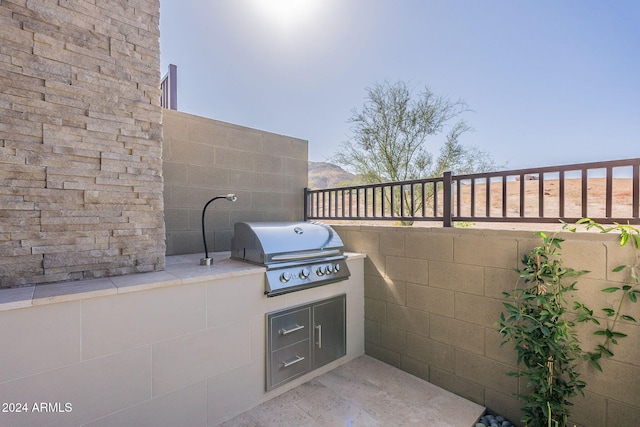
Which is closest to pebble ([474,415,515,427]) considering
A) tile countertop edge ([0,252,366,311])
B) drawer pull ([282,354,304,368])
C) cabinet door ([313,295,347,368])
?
cabinet door ([313,295,347,368])

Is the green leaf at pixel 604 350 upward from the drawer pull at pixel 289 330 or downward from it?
upward

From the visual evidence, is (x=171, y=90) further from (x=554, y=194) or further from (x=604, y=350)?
(x=604, y=350)

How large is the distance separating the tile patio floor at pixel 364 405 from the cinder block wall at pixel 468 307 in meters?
0.20

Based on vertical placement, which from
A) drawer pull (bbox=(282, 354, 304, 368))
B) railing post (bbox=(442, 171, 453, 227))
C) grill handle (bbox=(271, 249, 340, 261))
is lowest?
drawer pull (bbox=(282, 354, 304, 368))

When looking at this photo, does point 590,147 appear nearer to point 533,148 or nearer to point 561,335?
point 533,148

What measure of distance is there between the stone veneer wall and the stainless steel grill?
0.69 metres

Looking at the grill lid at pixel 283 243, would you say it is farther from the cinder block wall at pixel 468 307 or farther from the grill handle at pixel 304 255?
the cinder block wall at pixel 468 307

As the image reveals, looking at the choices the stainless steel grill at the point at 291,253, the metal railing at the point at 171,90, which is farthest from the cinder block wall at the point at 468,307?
the metal railing at the point at 171,90

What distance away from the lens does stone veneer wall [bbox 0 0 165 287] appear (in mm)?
1627

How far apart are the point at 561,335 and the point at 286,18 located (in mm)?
4665

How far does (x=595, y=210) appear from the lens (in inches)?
76.3

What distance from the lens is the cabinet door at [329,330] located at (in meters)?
2.65

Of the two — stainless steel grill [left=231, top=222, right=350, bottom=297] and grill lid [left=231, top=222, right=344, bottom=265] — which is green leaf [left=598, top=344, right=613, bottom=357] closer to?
stainless steel grill [left=231, top=222, right=350, bottom=297]

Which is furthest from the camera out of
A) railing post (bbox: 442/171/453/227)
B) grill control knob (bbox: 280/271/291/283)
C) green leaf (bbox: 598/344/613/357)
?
railing post (bbox: 442/171/453/227)
